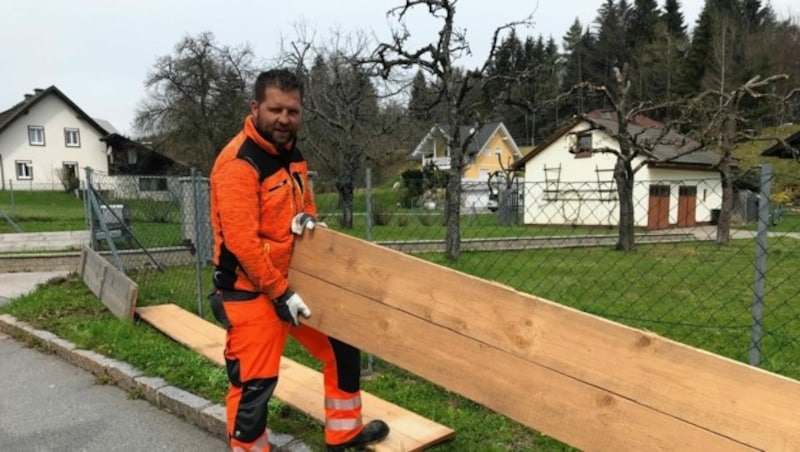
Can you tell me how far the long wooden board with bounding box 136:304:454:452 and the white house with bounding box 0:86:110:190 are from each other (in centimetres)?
4301

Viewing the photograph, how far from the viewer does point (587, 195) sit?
27062 mm

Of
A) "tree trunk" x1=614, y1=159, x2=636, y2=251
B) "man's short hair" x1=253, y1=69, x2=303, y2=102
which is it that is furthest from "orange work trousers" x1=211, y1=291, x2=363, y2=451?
"tree trunk" x1=614, y1=159, x2=636, y2=251

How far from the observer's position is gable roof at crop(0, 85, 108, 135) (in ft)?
140

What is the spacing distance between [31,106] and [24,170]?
5.17 metres

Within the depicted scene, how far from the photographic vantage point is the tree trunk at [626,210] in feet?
47.3

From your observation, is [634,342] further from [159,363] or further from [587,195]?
[587,195]

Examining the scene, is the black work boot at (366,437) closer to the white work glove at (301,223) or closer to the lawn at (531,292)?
the lawn at (531,292)

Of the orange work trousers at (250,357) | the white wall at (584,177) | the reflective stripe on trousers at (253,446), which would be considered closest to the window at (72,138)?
the white wall at (584,177)

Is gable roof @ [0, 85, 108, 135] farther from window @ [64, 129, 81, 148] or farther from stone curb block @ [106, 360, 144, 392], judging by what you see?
stone curb block @ [106, 360, 144, 392]

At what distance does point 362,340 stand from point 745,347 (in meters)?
4.63

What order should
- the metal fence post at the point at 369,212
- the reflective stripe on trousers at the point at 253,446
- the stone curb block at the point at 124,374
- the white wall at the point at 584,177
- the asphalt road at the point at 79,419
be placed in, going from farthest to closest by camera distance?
1. the white wall at the point at 584,177
2. the stone curb block at the point at 124,374
3. the metal fence post at the point at 369,212
4. the asphalt road at the point at 79,419
5. the reflective stripe on trousers at the point at 253,446

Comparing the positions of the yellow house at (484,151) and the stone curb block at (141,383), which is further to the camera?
the yellow house at (484,151)

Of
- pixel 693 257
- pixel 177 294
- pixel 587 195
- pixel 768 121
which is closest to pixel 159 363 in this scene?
pixel 177 294

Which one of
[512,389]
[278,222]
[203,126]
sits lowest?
[512,389]
